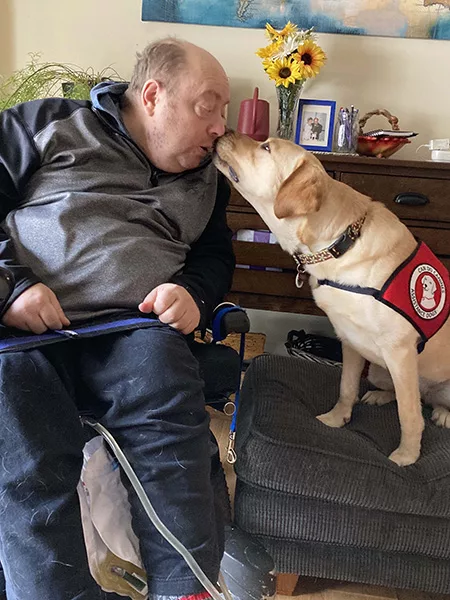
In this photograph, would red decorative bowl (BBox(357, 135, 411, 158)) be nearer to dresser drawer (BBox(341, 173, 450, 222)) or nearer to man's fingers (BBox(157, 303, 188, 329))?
dresser drawer (BBox(341, 173, 450, 222))

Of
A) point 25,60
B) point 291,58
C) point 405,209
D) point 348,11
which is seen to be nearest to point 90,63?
point 25,60

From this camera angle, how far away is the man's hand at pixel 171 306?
3.26 ft

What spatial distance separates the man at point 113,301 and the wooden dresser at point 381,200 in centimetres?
71

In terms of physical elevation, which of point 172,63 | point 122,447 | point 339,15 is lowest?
point 122,447

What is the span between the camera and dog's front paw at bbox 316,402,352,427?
147cm

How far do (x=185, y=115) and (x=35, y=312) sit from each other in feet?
1.80

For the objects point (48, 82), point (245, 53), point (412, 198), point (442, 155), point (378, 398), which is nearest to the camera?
point (378, 398)

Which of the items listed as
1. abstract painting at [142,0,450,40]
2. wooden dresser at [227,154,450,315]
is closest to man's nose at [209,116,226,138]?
wooden dresser at [227,154,450,315]

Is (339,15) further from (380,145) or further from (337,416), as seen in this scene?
(337,416)

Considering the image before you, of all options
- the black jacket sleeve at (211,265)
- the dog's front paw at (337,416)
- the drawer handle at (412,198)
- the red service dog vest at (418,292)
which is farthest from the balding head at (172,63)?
the drawer handle at (412,198)

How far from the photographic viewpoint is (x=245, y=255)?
2.12 m

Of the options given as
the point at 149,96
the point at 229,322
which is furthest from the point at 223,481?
the point at 149,96

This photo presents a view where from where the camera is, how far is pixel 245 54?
2.38 metres

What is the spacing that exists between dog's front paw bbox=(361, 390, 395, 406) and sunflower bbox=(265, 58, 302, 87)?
4.00 ft
